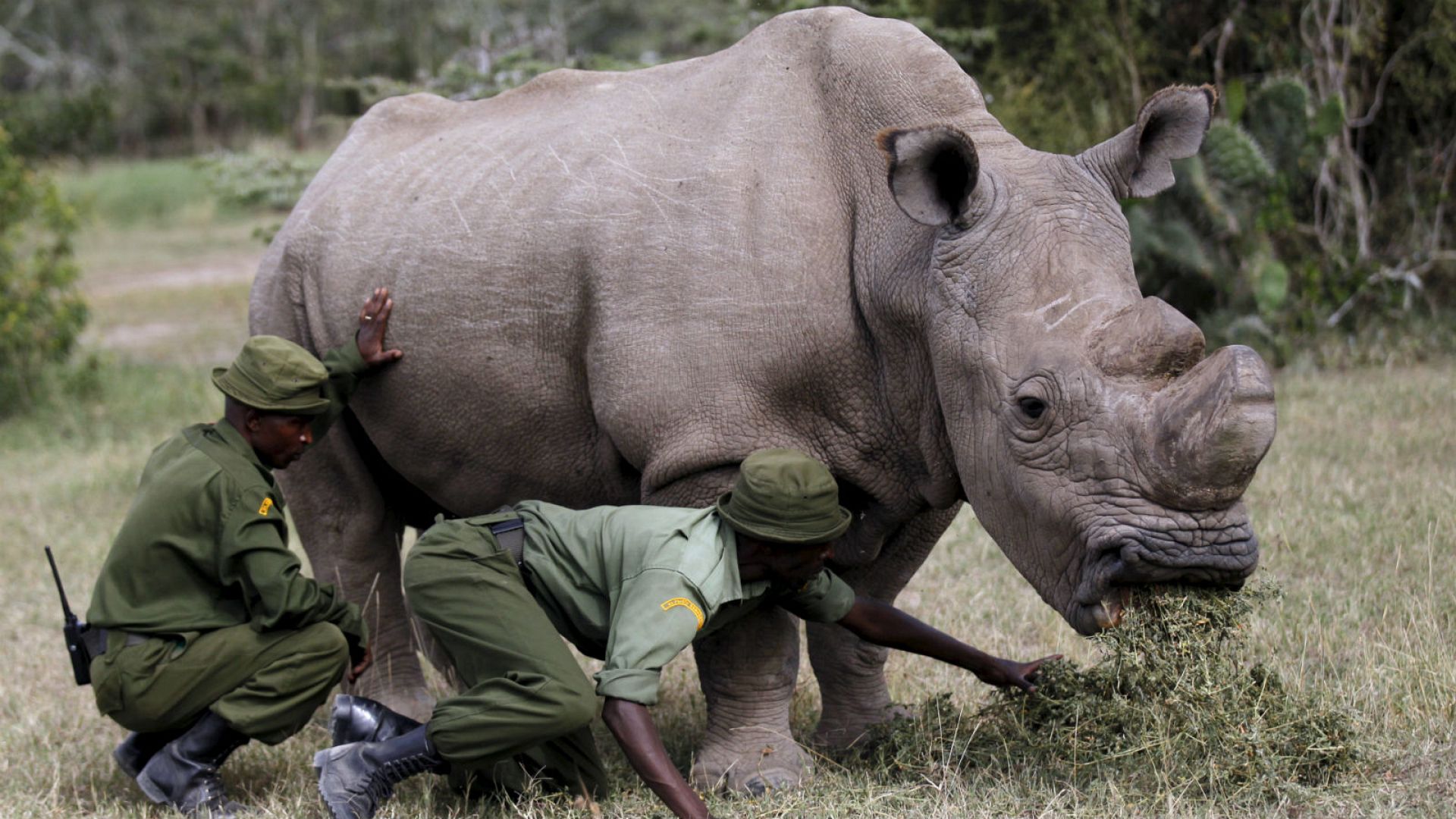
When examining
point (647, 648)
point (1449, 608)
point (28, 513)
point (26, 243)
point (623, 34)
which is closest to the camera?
point (647, 648)

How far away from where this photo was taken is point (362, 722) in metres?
5.13

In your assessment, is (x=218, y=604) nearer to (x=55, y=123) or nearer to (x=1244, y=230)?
(x=1244, y=230)

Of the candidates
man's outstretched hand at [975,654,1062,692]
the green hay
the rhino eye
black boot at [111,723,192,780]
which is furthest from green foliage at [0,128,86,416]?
the rhino eye

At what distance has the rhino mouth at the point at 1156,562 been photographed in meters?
3.92

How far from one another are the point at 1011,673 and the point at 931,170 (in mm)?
1677

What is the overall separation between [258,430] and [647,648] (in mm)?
1708

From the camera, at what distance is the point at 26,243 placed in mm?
13227

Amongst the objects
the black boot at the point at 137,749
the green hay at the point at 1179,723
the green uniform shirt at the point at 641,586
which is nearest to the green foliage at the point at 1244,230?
the green hay at the point at 1179,723

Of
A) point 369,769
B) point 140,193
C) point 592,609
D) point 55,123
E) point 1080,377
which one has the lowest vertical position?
point 140,193

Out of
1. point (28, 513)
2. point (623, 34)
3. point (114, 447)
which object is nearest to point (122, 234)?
point (623, 34)

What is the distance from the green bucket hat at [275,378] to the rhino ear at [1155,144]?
2529 mm

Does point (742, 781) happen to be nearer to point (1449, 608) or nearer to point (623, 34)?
point (1449, 608)

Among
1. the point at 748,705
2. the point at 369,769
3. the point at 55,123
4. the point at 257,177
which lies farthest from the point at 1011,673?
the point at 55,123

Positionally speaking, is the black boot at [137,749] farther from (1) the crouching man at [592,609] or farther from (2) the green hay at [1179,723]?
(2) the green hay at [1179,723]
